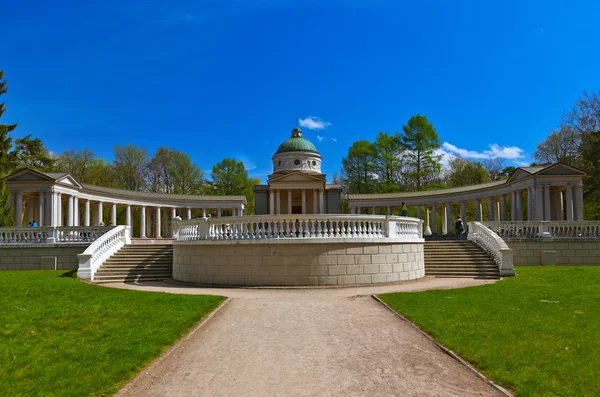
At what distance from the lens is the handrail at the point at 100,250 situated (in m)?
19.8

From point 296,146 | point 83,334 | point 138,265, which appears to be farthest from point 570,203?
point 83,334

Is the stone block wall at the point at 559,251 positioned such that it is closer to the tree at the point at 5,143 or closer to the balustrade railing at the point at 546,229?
the balustrade railing at the point at 546,229

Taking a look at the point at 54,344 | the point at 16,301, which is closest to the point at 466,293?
the point at 54,344

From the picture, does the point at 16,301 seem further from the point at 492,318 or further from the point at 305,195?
the point at 305,195

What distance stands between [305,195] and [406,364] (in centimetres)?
5085

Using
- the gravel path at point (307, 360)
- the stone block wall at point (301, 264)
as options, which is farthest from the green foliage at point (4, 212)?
the gravel path at point (307, 360)

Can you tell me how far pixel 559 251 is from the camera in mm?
25484

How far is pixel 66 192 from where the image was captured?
137 ft

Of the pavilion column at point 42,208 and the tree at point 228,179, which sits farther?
the tree at point 228,179

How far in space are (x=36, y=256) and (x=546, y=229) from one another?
30845 mm

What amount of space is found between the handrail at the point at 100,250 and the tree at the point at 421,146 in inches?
1840

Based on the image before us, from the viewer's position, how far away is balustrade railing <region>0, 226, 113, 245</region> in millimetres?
25766

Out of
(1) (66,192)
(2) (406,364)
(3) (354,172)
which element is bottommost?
(2) (406,364)

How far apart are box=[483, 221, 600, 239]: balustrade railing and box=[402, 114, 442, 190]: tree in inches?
1433
